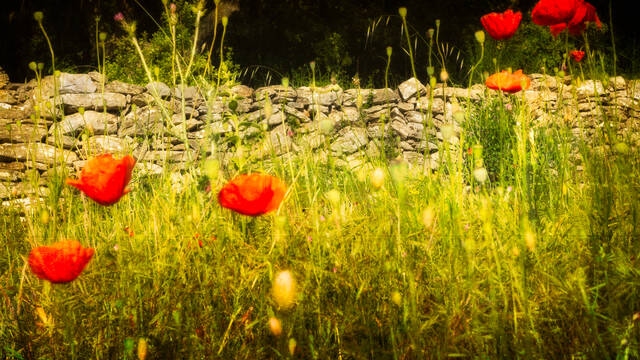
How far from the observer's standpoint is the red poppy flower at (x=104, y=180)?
3.06 feet

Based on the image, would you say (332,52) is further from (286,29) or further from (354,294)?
(354,294)

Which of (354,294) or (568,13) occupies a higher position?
(568,13)

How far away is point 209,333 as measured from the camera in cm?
96

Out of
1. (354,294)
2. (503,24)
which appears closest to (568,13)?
(503,24)

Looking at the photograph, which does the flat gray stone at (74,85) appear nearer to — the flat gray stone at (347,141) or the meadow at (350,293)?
the flat gray stone at (347,141)

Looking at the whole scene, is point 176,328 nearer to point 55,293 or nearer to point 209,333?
point 209,333

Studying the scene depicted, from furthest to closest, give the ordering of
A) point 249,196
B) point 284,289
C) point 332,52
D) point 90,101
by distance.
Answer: point 332,52, point 90,101, point 249,196, point 284,289

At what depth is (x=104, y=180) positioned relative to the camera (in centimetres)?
93

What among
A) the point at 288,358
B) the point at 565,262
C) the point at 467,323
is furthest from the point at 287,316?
the point at 565,262

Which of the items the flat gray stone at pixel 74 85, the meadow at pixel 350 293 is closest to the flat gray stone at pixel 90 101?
the flat gray stone at pixel 74 85

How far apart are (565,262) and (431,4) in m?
7.77

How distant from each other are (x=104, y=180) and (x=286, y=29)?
24.0 ft

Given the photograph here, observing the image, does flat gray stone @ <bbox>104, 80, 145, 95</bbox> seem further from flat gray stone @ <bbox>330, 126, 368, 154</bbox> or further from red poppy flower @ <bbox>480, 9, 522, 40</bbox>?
red poppy flower @ <bbox>480, 9, 522, 40</bbox>

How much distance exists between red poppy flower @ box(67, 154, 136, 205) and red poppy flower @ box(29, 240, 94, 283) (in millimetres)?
139
